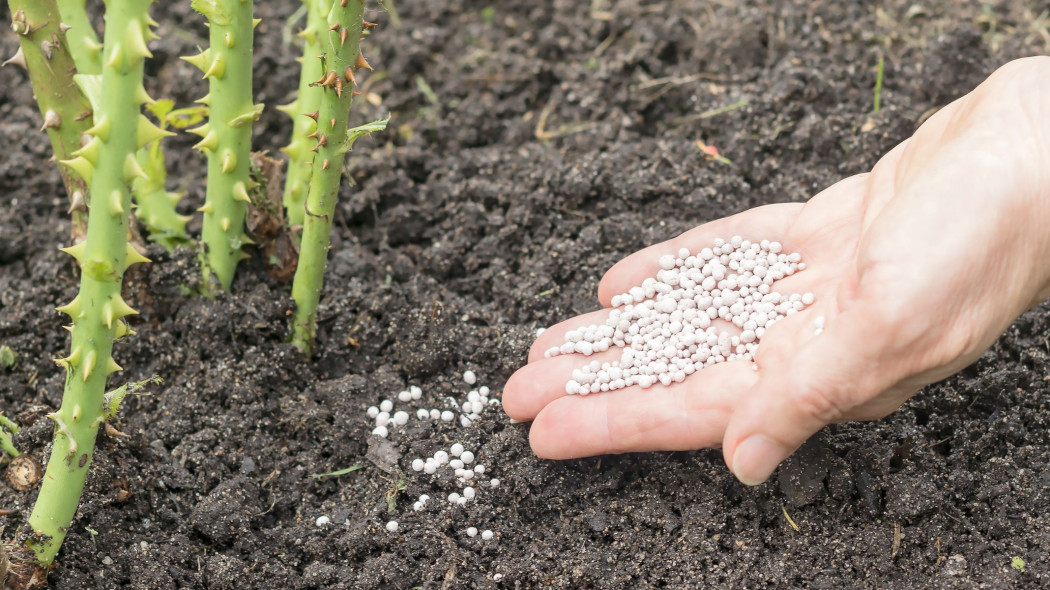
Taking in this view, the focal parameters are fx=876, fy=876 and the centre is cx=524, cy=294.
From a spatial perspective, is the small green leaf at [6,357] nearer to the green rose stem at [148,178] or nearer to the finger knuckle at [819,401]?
the green rose stem at [148,178]

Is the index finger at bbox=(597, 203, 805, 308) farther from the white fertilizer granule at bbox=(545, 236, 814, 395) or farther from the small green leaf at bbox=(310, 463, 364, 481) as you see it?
the small green leaf at bbox=(310, 463, 364, 481)

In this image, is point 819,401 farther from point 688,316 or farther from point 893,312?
point 688,316

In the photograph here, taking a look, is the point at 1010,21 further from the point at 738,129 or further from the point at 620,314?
the point at 620,314

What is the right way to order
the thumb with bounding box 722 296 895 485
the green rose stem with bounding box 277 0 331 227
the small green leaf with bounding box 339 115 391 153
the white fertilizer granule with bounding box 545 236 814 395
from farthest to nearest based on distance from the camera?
the green rose stem with bounding box 277 0 331 227
the white fertilizer granule with bounding box 545 236 814 395
the small green leaf with bounding box 339 115 391 153
the thumb with bounding box 722 296 895 485

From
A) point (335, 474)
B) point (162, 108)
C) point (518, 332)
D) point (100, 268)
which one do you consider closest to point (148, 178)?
point (162, 108)

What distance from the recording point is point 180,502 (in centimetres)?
193

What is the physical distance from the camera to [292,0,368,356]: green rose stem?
169 cm

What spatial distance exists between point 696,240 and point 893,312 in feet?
2.33

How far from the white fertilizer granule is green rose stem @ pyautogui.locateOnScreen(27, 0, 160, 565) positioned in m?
0.94

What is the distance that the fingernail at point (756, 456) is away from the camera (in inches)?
60.6

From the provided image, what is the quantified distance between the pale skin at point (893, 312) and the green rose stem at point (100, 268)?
34.2 inches

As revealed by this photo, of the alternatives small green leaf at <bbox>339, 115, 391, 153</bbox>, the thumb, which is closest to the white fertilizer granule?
the thumb

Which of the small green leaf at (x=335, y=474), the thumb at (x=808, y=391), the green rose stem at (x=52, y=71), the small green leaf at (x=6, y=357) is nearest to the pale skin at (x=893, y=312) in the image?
the thumb at (x=808, y=391)

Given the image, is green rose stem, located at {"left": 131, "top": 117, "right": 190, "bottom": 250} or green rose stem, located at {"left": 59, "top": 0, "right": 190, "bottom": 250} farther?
green rose stem, located at {"left": 131, "top": 117, "right": 190, "bottom": 250}
